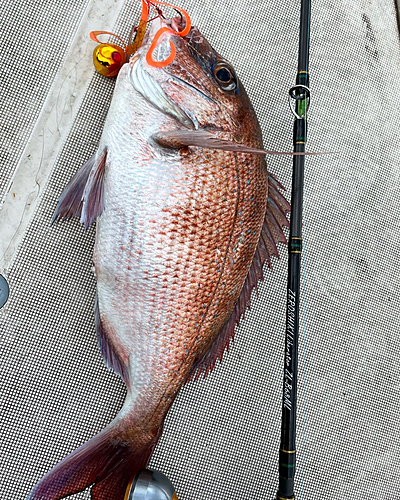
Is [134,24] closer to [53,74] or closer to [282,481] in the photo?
[53,74]

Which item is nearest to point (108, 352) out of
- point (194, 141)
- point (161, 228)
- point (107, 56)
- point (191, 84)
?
point (161, 228)

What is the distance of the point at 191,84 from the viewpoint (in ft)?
3.85

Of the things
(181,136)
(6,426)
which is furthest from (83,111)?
(6,426)

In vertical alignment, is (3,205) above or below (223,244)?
below

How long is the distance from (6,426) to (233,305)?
2.57ft

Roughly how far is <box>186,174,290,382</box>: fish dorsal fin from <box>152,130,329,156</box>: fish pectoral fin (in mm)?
307

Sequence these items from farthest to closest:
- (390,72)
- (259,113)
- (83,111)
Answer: (390,72) < (259,113) < (83,111)

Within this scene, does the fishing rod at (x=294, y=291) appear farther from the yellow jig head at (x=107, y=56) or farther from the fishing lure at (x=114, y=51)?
the yellow jig head at (x=107, y=56)

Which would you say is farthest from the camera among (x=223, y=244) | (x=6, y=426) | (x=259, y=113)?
(x=259, y=113)

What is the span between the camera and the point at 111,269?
1211 millimetres

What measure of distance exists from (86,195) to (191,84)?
414 mm

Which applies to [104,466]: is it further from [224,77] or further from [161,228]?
[224,77]

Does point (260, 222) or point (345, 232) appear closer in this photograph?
point (260, 222)

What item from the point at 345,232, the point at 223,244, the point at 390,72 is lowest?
the point at 223,244
